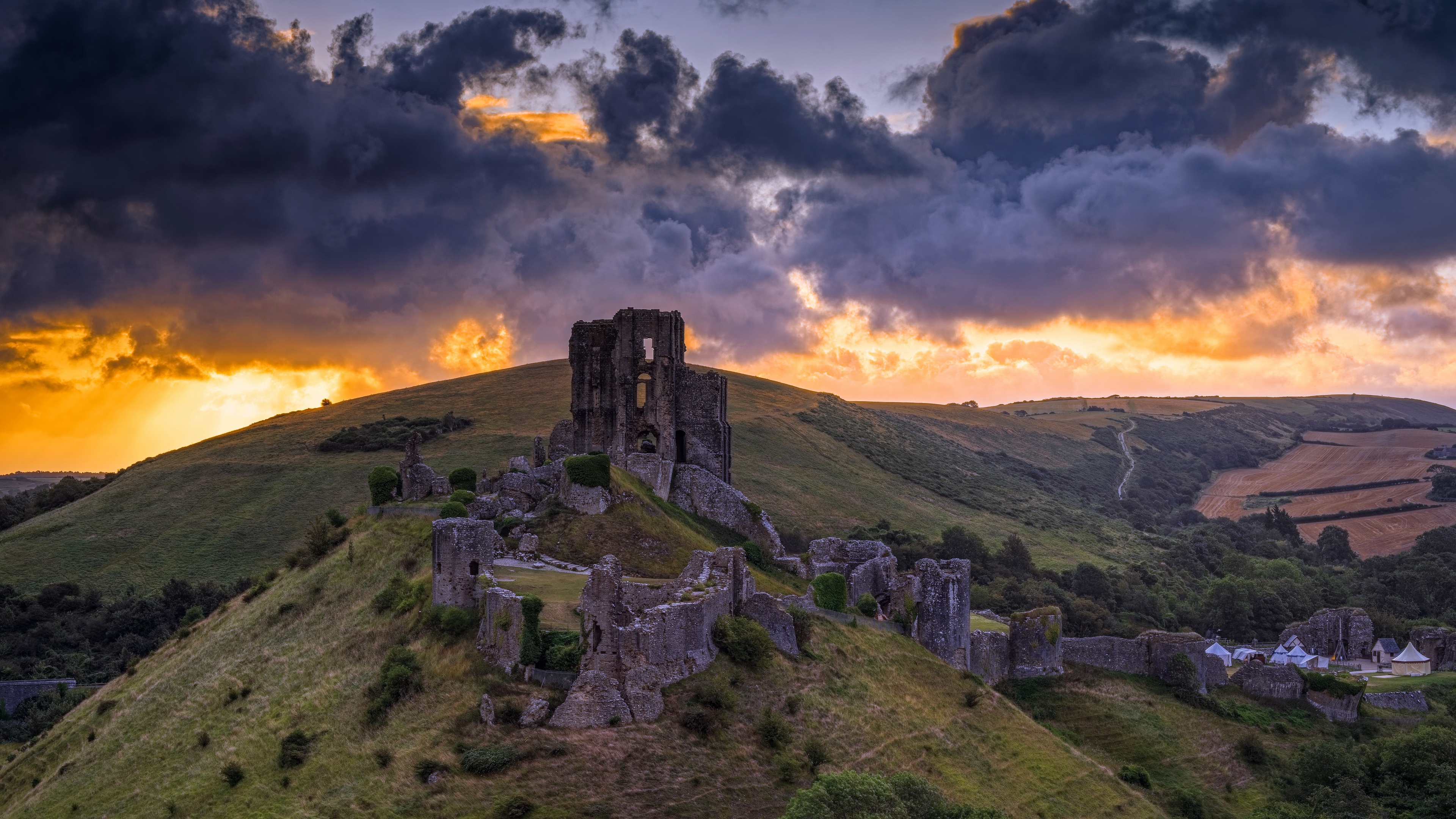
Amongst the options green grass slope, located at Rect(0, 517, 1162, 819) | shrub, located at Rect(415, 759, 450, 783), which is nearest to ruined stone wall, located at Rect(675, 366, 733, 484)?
green grass slope, located at Rect(0, 517, 1162, 819)

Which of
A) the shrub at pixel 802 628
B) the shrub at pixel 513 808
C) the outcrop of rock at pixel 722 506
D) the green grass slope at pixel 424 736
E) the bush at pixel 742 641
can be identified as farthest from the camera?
the outcrop of rock at pixel 722 506

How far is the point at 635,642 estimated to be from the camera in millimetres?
29234

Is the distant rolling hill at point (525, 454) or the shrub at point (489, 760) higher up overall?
the distant rolling hill at point (525, 454)

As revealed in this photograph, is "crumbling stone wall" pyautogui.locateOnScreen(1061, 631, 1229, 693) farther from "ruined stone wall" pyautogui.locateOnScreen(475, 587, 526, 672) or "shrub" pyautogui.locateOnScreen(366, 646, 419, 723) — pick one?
"shrub" pyautogui.locateOnScreen(366, 646, 419, 723)

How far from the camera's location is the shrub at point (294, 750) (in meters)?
30.2

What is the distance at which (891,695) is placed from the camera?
38.3 metres

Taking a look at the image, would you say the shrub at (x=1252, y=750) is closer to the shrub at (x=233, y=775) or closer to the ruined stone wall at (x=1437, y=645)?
the ruined stone wall at (x=1437, y=645)

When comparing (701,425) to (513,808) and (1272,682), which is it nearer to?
(1272,682)

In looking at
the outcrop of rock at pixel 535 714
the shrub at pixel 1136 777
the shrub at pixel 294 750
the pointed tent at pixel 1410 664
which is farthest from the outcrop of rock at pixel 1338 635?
the shrub at pixel 294 750

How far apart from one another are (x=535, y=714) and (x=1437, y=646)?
2418 inches

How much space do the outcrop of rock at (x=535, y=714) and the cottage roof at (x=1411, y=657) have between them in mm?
56529

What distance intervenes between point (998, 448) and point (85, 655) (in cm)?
12995

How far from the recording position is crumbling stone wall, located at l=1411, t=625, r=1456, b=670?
65000 millimetres

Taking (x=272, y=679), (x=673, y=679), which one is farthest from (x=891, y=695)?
(x=272, y=679)
